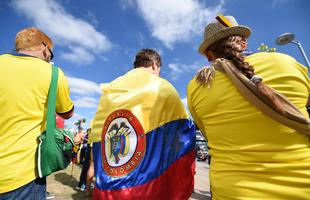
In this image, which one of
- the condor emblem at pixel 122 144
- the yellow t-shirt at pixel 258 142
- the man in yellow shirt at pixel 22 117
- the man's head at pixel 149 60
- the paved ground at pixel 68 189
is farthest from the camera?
the paved ground at pixel 68 189

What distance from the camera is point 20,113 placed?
5.52 ft

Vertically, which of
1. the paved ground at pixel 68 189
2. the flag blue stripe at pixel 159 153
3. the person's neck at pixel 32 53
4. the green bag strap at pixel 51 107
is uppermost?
the person's neck at pixel 32 53

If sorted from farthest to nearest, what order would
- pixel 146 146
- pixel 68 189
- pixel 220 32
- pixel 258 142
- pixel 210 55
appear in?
1. pixel 68 189
2. pixel 146 146
3. pixel 210 55
4. pixel 220 32
5. pixel 258 142

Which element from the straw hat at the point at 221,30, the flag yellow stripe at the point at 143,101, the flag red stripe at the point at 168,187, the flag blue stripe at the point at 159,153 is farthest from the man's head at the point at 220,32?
the flag red stripe at the point at 168,187

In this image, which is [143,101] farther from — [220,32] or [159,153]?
[220,32]

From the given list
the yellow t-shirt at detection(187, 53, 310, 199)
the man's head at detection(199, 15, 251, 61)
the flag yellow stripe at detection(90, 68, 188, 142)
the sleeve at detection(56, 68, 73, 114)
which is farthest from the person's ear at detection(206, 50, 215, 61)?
the sleeve at detection(56, 68, 73, 114)

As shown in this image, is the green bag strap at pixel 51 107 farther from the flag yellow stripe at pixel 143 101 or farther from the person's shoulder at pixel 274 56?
the person's shoulder at pixel 274 56

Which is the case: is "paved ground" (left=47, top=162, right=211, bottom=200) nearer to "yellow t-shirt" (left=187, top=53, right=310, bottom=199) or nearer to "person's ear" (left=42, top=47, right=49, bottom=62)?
"person's ear" (left=42, top=47, right=49, bottom=62)

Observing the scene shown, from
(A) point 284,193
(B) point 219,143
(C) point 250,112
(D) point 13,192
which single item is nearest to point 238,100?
(C) point 250,112

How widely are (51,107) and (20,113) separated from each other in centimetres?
20

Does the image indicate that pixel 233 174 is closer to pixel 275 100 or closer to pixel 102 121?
pixel 275 100

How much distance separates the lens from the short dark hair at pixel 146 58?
256 centimetres

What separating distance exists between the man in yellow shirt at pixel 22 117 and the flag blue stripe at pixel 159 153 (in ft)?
1.76

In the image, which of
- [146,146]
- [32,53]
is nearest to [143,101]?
[146,146]
